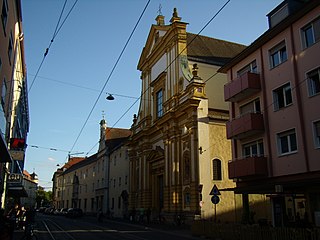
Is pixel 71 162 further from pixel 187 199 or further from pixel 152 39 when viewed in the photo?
A: pixel 187 199

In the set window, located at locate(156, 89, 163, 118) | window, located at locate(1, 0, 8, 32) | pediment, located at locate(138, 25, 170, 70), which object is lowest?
window, located at locate(1, 0, 8, 32)

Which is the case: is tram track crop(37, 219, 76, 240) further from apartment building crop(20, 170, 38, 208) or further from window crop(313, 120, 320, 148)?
apartment building crop(20, 170, 38, 208)

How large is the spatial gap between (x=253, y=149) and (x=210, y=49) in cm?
1935

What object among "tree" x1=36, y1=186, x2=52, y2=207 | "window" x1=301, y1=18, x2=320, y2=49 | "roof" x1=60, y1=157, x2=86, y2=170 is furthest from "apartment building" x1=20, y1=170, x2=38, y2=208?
"window" x1=301, y1=18, x2=320, y2=49

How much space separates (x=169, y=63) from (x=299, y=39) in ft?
62.1

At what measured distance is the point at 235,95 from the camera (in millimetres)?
23438

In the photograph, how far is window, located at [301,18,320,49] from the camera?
17922mm

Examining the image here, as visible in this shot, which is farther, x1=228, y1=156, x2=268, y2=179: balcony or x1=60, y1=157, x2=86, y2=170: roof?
x1=60, y1=157, x2=86, y2=170: roof

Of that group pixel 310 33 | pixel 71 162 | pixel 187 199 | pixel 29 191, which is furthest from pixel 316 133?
pixel 29 191

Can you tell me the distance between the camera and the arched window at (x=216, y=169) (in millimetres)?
29422

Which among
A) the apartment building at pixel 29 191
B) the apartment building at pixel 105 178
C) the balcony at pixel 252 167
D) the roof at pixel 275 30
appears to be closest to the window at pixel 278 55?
the roof at pixel 275 30

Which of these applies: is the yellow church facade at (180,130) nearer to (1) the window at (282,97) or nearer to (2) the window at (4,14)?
(1) the window at (282,97)

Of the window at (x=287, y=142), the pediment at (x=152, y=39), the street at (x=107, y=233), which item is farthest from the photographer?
the pediment at (x=152, y=39)

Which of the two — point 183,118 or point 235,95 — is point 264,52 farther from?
point 183,118
